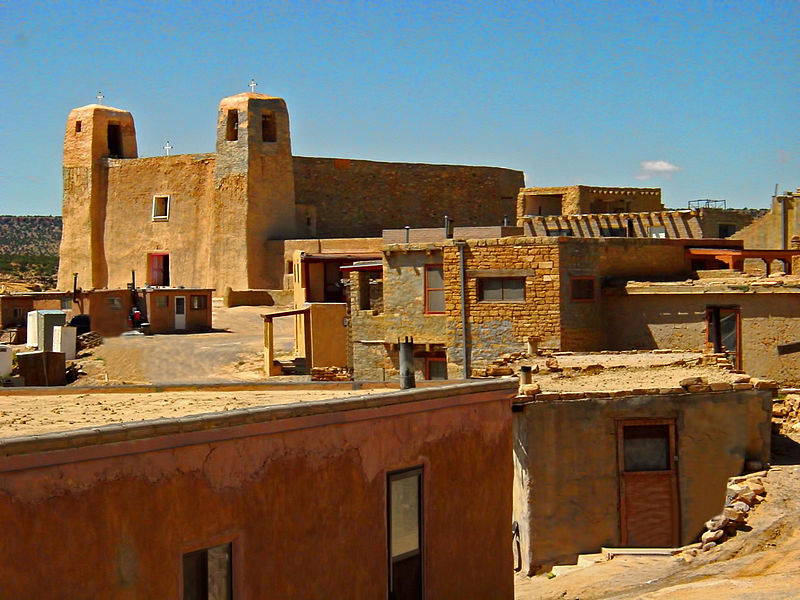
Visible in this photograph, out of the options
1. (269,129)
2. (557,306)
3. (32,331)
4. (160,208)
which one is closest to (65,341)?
(32,331)

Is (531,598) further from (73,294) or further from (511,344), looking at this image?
(73,294)

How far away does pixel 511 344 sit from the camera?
22.0 metres

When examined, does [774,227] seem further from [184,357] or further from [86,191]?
[86,191]

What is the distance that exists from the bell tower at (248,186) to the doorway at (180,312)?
16.5ft

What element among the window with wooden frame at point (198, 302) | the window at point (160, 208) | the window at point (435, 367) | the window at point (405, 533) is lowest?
the window at point (405, 533)

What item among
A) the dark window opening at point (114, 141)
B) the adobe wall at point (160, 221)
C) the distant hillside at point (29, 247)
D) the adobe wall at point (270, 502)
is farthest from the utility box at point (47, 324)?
the distant hillside at point (29, 247)

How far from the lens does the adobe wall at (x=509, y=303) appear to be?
863 inches

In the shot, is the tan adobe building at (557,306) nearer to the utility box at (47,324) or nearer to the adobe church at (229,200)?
the utility box at (47,324)

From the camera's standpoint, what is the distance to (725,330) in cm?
2058

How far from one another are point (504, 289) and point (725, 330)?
14.2ft

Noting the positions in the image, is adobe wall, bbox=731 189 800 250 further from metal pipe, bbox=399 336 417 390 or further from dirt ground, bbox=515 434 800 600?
metal pipe, bbox=399 336 417 390

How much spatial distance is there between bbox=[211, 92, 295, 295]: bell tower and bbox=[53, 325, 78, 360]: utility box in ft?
33.6

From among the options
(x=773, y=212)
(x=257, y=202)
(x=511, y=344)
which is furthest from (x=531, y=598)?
(x=257, y=202)

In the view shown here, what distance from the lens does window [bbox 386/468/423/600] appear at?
933 cm
